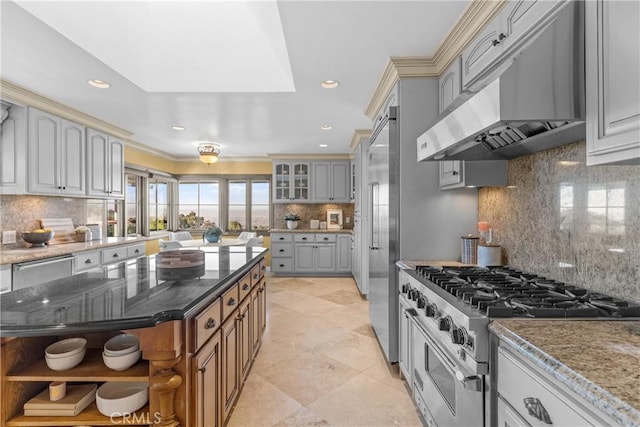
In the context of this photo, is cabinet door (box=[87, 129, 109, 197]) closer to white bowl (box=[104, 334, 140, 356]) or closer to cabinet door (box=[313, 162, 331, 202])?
white bowl (box=[104, 334, 140, 356])

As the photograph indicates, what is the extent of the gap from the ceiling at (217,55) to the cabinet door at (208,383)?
188 cm

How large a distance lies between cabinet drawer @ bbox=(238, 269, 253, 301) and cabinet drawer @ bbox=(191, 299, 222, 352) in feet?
1.56

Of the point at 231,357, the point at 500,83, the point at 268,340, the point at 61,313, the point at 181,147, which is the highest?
the point at 181,147

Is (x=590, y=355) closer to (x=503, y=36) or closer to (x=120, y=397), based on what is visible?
(x=503, y=36)

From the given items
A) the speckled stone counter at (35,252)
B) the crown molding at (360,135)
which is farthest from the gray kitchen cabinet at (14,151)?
the crown molding at (360,135)

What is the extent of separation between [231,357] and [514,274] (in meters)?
1.72

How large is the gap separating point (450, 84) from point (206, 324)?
84.9 inches

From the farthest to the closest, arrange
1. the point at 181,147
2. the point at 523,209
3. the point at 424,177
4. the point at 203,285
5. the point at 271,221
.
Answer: the point at 271,221, the point at 181,147, the point at 424,177, the point at 523,209, the point at 203,285

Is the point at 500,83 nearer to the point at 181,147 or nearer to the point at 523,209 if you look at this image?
the point at 523,209

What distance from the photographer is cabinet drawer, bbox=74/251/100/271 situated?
3.38 metres

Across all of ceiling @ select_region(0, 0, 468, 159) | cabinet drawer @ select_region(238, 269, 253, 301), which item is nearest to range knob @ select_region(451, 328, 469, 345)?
cabinet drawer @ select_region(238, 269, 253, 301)

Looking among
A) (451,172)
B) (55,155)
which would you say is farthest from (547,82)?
(55,155)

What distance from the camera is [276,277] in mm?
6273

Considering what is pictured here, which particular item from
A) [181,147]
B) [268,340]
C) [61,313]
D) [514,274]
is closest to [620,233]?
[514,274]
